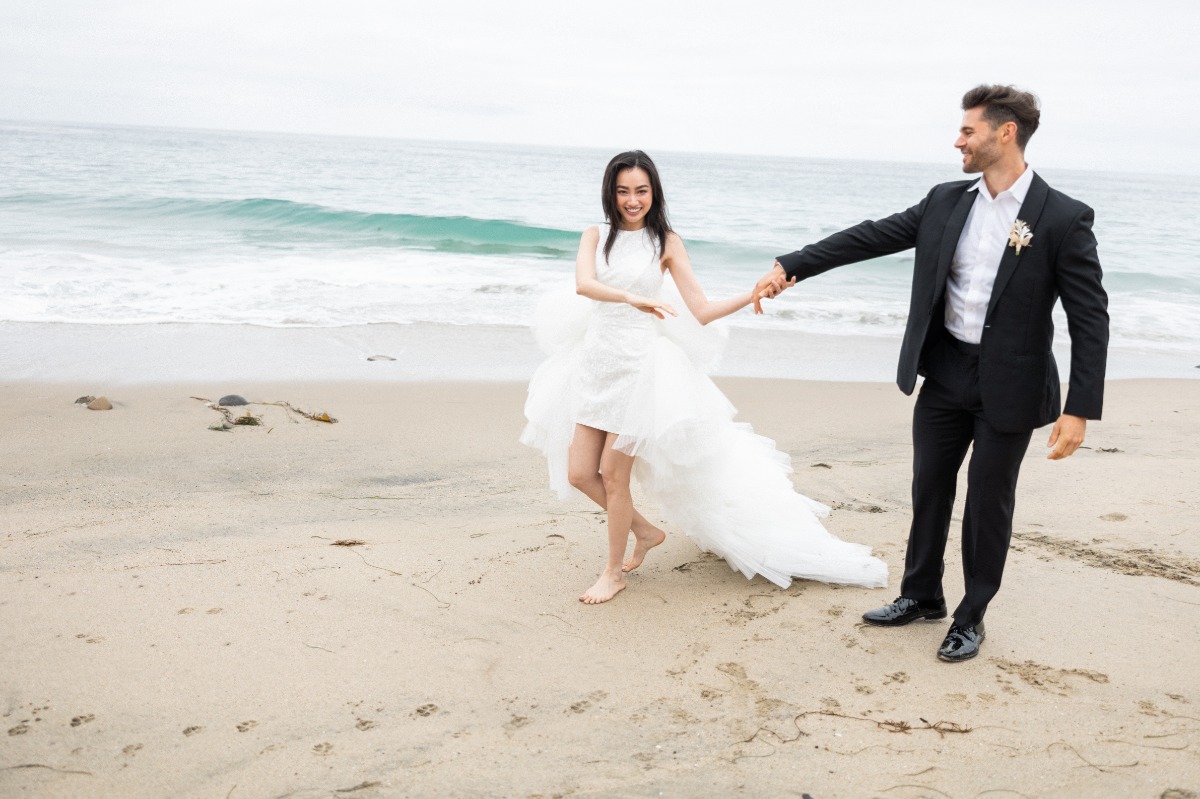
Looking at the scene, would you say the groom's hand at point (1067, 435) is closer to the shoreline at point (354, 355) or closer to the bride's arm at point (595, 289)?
the bride's arm at point (595, 289)

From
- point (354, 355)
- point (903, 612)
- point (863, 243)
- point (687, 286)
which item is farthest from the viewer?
point (354, 355)

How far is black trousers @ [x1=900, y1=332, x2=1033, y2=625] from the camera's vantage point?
140 inches

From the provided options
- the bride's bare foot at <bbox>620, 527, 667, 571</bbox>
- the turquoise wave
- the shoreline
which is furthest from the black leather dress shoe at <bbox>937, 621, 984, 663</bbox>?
the turquoise wave

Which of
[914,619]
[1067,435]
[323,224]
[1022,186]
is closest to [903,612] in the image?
[914,619]

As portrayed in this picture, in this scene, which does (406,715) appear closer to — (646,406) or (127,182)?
(646,406)

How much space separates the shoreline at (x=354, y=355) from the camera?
880 centimetres

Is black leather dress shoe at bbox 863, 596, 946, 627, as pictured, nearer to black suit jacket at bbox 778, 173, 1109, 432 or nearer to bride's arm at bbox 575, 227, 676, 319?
black suit jacket at bbox 778, 173, 1109, 432

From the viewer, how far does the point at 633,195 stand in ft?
13.6

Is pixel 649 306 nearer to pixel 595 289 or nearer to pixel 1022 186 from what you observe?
pixel 595 289

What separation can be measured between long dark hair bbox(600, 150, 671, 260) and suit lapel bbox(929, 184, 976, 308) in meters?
1.21

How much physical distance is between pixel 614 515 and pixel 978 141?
2137mm

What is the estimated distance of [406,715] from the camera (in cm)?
326

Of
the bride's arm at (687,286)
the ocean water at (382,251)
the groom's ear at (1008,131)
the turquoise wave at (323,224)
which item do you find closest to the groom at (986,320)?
the groom's ear at (1008,131)

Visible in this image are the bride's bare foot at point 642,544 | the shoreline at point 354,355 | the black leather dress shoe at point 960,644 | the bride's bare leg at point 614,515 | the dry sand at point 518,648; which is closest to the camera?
the dry sand at point 518,648
